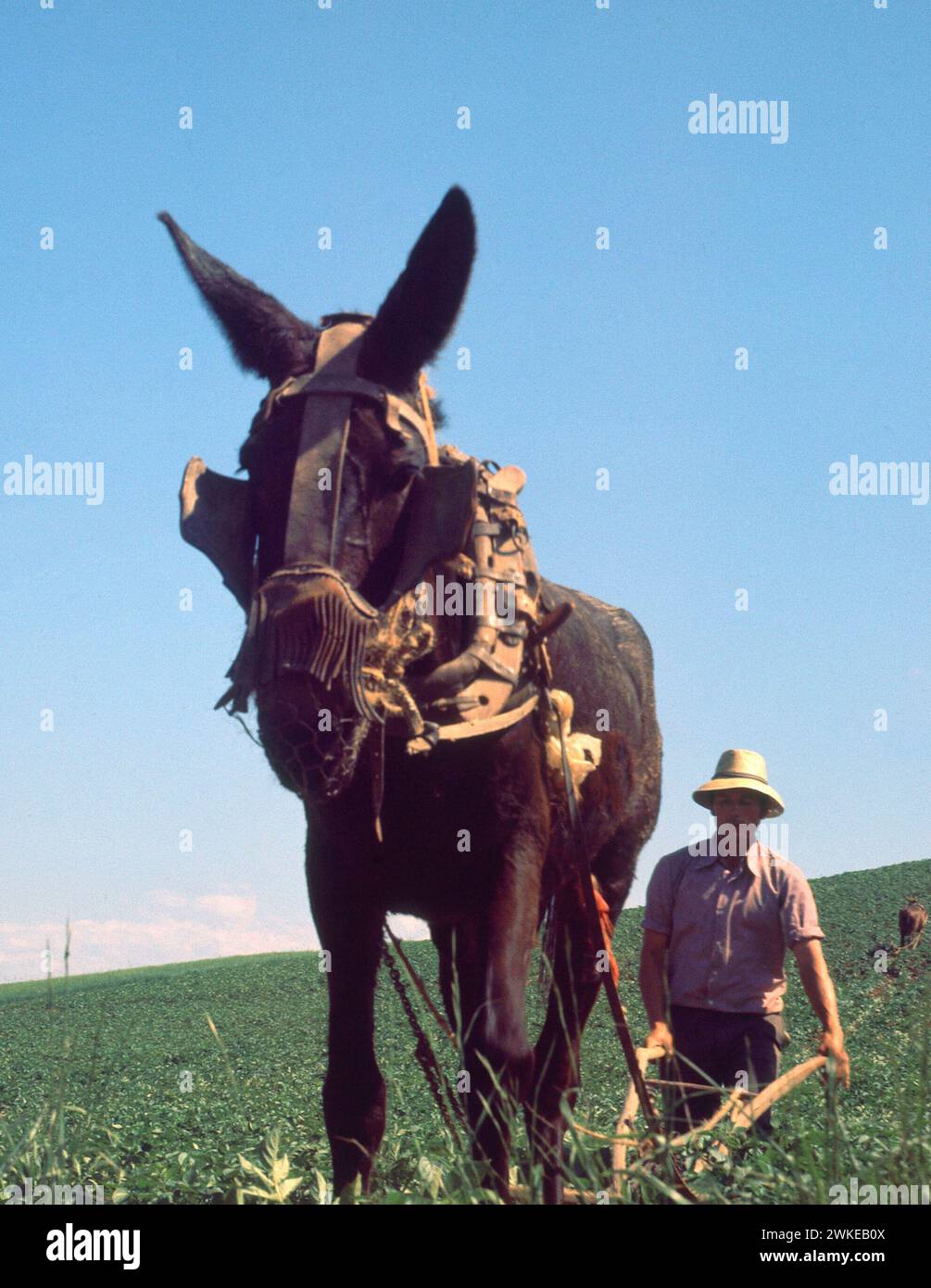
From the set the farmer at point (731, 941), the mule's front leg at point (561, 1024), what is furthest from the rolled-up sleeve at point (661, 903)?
the mule's front leg at point (561, 1024)

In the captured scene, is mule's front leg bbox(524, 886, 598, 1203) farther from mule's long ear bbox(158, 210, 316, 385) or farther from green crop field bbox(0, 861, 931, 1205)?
mule's long ear bbox(158, 210, 316, 385)

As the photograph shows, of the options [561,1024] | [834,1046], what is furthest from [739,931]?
[561,1024]

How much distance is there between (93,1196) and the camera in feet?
11.7

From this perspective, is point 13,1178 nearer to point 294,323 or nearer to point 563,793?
point 563,793

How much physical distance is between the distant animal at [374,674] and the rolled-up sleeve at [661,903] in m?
1.27

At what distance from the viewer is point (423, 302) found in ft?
13.8

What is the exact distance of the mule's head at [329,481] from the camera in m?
3.68

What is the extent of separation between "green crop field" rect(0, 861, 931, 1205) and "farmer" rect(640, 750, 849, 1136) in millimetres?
331

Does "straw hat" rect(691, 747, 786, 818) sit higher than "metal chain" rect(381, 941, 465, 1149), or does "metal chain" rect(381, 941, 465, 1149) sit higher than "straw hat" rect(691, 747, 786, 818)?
"straw hat" rect(691, 747, 786, 818)

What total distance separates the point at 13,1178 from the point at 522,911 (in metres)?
2.12

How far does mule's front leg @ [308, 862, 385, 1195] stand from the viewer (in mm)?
4637

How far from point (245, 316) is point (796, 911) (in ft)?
10.8

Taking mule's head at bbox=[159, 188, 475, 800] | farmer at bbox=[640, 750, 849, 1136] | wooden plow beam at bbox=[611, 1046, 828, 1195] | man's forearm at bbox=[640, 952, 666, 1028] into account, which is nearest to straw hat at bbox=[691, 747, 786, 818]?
farmer at bbox=[640, 750, 849, 1136]

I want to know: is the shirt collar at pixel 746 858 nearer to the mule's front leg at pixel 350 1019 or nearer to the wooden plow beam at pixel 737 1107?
the wooden plow beam at pixel 737 1107
